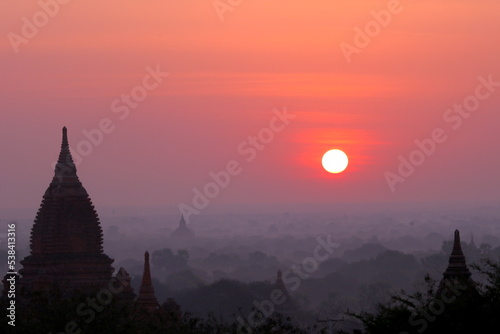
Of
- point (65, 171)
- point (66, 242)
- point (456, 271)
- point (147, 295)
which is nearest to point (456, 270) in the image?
point (456, 271)

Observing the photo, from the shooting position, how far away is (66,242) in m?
53.9

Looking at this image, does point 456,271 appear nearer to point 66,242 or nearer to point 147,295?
point 147,295

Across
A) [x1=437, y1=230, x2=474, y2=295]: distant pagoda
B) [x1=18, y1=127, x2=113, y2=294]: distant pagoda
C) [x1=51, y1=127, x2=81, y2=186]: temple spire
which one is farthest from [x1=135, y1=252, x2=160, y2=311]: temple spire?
[x1=437, y1=230, x2=474, y2=295]: distant pagoda

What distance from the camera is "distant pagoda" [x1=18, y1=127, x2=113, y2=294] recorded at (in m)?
53.2

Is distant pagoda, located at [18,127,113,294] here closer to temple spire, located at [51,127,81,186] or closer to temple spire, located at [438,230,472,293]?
temple spire, located at [51,127,81,186]

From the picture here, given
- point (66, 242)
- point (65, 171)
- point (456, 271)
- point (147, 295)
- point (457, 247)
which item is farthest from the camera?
point (65, 171)

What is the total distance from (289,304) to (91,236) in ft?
162

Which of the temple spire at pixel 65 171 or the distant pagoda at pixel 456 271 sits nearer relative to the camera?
the distant pagoda at pixel 456 271

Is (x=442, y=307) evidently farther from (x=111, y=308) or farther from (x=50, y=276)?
(x=50, y=276)

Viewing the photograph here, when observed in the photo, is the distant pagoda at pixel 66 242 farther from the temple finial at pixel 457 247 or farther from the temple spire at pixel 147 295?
the temple finial at pixel 457 247

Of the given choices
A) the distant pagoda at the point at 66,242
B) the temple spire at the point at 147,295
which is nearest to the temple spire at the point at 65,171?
the distant pagoda at the point at 66,242

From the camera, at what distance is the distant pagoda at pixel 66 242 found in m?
53.2

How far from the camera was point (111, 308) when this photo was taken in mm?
40906

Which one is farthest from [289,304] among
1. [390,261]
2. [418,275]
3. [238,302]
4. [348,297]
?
[390,261]
